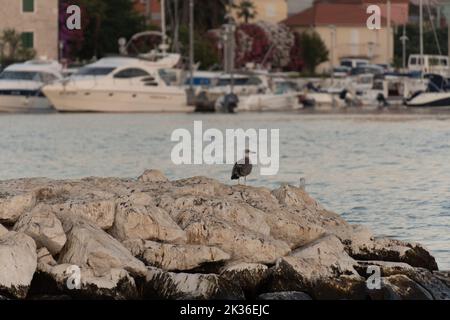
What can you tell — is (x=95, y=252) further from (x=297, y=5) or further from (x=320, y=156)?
(x=297, y=5)

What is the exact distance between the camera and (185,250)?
16.6 metres

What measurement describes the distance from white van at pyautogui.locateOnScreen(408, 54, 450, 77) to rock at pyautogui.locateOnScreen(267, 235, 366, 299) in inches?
2461

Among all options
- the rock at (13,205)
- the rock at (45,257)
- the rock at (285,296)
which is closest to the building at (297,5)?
the rock at (13,205)

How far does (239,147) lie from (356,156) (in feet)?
16.1

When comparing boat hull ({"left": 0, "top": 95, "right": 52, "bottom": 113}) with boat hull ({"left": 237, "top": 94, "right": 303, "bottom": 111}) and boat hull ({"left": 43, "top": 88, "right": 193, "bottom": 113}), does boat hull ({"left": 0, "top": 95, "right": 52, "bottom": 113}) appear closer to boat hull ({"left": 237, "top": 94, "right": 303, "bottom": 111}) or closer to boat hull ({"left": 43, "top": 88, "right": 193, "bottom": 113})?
boat hull ({"left": 43, "top": 88, "right": 193, "bottom": 113})

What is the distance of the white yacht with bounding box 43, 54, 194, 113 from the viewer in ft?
204

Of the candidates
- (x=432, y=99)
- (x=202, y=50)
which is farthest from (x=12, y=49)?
(x=432, y=99)

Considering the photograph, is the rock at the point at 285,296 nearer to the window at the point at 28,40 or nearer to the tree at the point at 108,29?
the window at the point at 28,40

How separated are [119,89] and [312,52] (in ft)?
141

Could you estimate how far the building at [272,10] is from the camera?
121875 mm

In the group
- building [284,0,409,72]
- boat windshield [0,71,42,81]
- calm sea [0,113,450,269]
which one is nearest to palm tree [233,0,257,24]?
building [284,0,409,72]

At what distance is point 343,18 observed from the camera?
389 ft

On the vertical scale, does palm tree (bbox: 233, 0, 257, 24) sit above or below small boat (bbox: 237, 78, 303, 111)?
above

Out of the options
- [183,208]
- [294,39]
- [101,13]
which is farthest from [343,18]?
[183,208]
